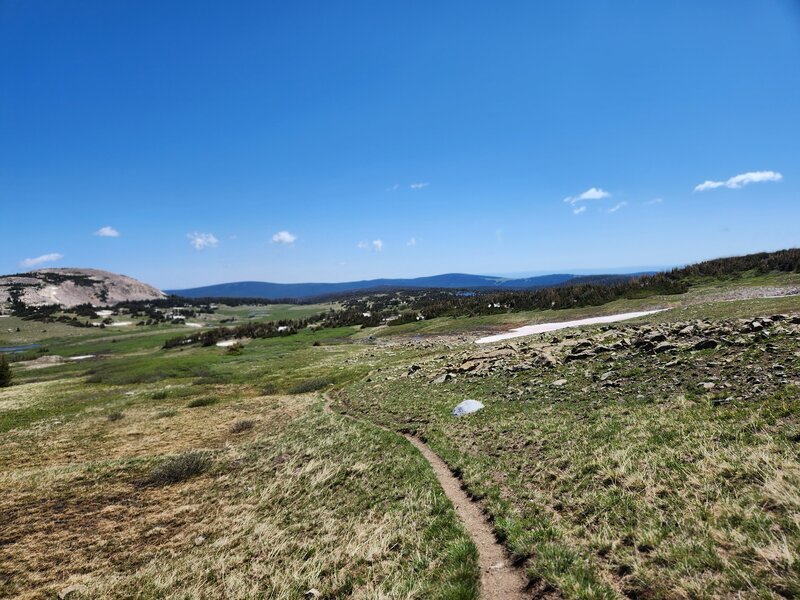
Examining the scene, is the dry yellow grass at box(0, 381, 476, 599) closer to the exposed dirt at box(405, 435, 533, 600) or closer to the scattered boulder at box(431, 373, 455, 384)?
the exposed dirt at box(405, 435, 533, 600)

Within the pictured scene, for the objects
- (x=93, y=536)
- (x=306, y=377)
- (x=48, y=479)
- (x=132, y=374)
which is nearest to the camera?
(x=93, y=536)

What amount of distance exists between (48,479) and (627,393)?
3316cm

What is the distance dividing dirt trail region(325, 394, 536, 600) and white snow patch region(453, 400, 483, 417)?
7.20 meters

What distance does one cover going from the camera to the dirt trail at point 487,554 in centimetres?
834

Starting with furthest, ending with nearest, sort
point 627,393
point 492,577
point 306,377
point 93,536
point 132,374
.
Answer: point 132,374 < point 306,377 < point 627,393 < point 93,536 < point 492,577

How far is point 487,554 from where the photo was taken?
32.1 ft

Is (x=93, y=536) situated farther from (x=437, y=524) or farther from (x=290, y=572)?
(x=437, y=524)

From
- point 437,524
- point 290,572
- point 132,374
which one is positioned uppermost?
point 437,524

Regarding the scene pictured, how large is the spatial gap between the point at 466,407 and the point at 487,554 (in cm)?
1286

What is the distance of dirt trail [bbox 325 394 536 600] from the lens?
8344 mm

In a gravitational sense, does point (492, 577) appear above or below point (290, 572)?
above

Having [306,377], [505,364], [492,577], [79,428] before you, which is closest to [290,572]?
[492,577]

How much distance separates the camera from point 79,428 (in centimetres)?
3584

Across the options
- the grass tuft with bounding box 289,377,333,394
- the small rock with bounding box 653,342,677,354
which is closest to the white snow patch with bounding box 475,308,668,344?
the grass tuft with bounding box 289,377,333,394
